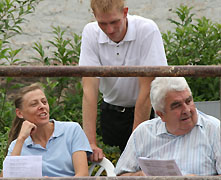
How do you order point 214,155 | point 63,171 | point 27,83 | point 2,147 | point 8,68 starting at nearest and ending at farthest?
point 8,68
point 214,155
point 63,171
point 2,147
point 27,83

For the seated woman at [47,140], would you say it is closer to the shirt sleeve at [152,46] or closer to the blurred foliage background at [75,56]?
the shirt sleeve at [152,46]

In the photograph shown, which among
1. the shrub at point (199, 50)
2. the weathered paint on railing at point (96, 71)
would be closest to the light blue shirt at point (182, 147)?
the weathered paint on railing at point (96, 71)

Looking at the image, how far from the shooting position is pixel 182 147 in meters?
3.12

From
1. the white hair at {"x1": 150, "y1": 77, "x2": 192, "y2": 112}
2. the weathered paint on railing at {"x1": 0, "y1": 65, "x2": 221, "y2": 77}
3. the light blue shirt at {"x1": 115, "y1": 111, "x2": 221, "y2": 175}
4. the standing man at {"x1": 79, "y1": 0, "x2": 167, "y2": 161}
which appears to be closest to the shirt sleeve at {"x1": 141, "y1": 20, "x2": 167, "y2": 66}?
the standing man at {"x1": 79, "y1": 0, "x2": 167, "y2": 161}

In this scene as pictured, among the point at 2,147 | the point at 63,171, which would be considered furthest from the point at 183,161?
the point at 2,147

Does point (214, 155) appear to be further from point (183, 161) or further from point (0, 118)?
point (0, 118)

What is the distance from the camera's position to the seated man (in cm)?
303

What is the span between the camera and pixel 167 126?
10.5 ft

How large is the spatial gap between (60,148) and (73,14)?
252cm

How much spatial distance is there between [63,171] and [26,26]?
258 cm

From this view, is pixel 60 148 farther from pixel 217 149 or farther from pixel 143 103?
pixel 217 149

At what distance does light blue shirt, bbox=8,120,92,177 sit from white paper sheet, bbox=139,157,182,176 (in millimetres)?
671

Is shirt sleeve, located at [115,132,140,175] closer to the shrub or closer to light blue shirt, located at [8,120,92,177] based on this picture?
light blue shirt, located at [8,120,92,177]

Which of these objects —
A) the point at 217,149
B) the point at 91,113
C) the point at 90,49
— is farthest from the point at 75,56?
the point at 217,149
